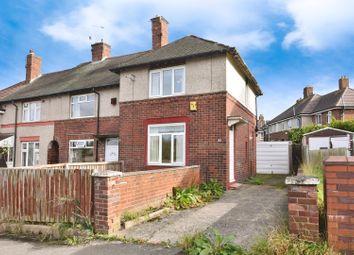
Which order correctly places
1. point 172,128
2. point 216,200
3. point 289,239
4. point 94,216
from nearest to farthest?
point 289,239, point 94,216, point 216,200, point 172,128

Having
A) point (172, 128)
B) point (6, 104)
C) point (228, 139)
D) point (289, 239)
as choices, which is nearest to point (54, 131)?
point (6, 104)

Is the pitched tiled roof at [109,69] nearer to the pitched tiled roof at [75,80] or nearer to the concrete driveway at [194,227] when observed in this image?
the pitched tiled roof at [75,80]

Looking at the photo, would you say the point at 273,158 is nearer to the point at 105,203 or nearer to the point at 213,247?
the point at 105,203

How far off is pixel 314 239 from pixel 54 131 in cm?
1631

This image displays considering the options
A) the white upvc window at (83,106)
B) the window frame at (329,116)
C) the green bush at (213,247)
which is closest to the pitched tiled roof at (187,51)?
the white upvc window at (83,106)

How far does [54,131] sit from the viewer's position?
17750 mm

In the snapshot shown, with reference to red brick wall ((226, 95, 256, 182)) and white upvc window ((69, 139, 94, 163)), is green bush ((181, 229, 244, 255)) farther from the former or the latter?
white upvc window ((69, 139, 94, 163))

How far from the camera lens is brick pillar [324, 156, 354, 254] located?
4.25m

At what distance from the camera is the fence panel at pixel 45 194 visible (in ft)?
21.2

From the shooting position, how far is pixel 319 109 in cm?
3575

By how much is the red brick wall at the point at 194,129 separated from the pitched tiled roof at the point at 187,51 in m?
1.70

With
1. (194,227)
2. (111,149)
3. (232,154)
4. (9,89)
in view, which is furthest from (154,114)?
(9,89)

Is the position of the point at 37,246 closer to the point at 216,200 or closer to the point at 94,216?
the point at 94,216

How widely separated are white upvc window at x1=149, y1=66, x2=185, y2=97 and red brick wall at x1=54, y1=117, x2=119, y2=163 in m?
3.28
